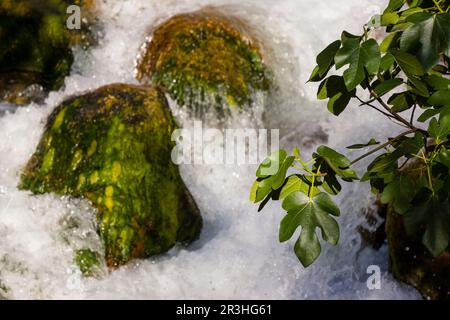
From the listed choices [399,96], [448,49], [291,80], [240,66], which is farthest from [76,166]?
[448,49]

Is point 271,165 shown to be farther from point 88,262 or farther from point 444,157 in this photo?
point 88,262

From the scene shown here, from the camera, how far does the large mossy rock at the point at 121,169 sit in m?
3.94

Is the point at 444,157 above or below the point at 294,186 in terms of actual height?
above

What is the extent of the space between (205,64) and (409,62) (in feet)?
11.9

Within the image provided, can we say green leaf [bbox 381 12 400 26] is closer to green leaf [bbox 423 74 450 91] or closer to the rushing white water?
green leaf [bbox 423 74 450 91]

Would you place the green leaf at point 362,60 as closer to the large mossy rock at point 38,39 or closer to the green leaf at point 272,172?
the green leaf at point 272,172

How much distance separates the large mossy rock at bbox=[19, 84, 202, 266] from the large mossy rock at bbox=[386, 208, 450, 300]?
1.39m

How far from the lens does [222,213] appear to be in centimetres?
459

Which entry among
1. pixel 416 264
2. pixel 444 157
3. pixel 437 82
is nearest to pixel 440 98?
pixel 437 82

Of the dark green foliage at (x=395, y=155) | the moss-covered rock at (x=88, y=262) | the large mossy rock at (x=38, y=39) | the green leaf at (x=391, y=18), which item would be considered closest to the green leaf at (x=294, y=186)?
the dark green foliage at (x=395, y=155)

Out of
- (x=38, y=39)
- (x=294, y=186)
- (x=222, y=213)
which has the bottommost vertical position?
(x=222, y=213)

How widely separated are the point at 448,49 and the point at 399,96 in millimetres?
303

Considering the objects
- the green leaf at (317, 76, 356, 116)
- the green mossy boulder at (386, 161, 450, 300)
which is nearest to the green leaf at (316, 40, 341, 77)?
the green leaf at (317, 76, 356, 116)

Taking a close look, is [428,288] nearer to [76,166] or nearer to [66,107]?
[76,166]
